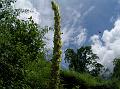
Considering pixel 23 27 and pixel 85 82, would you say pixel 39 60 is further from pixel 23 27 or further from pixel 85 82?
pixel 85 82

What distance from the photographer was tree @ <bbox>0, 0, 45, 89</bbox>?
1777 cm

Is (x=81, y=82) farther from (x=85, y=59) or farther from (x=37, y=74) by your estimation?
(x=85, y=59)

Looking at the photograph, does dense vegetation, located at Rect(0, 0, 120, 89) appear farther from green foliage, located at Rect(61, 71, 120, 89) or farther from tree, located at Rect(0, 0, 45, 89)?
green foliage, located at Rect(61, 71, 120, 89)

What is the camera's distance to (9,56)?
18.1m

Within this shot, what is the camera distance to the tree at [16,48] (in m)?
17.8

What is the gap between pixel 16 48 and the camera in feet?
59.7

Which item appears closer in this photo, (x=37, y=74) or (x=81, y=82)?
(x=37, y=74)

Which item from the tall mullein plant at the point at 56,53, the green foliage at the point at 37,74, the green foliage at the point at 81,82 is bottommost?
the tall mullein plant at the point at 56,53

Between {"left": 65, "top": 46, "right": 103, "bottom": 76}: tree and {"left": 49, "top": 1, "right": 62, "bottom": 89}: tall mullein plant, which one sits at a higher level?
{"left": 65, "top": 46, "right": 103, "bottom": 76}: tree

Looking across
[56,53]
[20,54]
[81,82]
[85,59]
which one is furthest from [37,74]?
[85,59]

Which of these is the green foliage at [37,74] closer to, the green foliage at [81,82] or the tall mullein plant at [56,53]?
the green foliage at [81,82]

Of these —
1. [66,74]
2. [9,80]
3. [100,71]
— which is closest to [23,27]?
[9,80]

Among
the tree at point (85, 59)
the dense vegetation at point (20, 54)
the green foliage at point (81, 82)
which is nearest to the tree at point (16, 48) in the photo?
the dense vegetation at point (20, 54)

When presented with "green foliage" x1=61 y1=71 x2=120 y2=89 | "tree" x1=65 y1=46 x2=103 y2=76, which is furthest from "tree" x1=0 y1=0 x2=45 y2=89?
"tree" x1=65 y1=46 x2=103 y2=76
